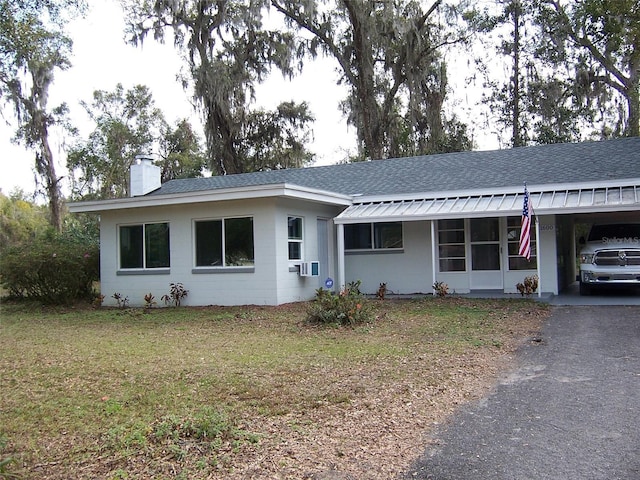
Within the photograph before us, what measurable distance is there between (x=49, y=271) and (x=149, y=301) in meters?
3.16

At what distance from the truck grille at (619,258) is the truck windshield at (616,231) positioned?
518mm

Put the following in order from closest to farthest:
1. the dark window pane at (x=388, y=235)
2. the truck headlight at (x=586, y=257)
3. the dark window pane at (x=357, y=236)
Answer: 1. the truck headlight at (x=586, y=257)
2. the dark window pane at (x=388, y=235)
3. the dark window pane at (x=357, y=236)

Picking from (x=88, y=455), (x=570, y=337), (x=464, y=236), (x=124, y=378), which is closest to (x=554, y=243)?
(x=464, y=236)

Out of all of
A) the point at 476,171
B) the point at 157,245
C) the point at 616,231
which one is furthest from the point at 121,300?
the point at 616,231

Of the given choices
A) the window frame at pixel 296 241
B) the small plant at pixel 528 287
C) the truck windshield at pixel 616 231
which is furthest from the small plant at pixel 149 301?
the truck windshield at pixel 616 231

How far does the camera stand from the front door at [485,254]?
49.9 ft

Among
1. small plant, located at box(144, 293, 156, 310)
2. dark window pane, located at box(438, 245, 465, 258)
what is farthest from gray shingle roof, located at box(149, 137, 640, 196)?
small plant, located at box(144, 293, 156, 310)

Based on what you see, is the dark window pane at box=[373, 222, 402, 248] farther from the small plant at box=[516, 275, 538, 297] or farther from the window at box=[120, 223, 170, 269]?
the window at box=[120, 223, 170, 269]

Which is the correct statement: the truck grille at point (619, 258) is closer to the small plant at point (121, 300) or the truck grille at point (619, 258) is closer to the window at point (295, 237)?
the window at point (295, 237)

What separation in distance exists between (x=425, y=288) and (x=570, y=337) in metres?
6.66

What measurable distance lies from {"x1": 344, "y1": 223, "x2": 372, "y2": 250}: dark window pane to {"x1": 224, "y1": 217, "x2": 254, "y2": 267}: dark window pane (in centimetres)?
348

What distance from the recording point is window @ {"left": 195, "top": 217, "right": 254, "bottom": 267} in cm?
1411

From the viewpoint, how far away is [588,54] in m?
26.5

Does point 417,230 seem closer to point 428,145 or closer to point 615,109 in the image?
point 428,145
